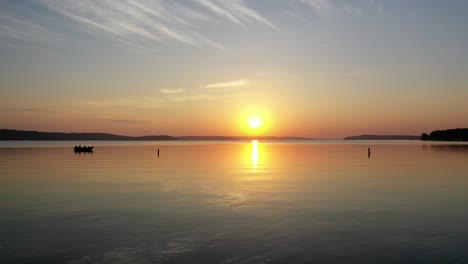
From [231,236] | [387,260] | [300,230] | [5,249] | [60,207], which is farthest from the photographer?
[60,207]

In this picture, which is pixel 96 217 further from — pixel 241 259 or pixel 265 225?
pixel 241 259

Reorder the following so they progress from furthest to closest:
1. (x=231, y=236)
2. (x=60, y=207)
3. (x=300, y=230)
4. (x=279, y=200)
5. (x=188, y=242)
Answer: (x=279, y=200) → (x=60, y=207) → (x=300, y=230) → (x=231, y=236) → (x=188, y=242)

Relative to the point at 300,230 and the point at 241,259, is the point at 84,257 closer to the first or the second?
the point at 241,259

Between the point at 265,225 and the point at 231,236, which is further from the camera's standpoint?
the point at 265,225

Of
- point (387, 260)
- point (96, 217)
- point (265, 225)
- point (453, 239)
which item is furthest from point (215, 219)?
point (453, 239)

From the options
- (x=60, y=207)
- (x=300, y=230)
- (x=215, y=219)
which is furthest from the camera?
(x=60, y=207)

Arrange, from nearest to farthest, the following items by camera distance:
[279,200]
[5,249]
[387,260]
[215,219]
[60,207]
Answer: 1. [387,260]
2. [5,249]
3. [215,219]
4. [60,207]
5. [279,200]

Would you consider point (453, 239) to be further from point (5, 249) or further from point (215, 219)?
point (5, 249)

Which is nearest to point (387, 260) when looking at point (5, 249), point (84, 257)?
point (84, 257)

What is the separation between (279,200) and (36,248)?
56.7 feet

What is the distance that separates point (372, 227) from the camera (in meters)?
20.0

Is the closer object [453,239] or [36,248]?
[36,248]

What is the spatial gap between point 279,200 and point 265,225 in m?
8.37

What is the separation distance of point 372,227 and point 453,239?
12.4 feet
